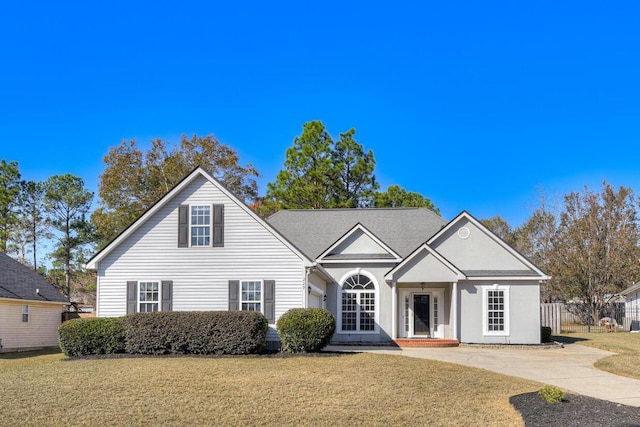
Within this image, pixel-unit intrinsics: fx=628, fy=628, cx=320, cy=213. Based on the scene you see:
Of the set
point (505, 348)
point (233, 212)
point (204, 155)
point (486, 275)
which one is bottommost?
point (505, 348)

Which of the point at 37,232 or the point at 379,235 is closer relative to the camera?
the point at 379,235

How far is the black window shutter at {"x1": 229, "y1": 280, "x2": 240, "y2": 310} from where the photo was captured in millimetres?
21266

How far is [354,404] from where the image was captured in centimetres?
1220

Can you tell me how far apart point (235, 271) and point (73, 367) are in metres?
6.56

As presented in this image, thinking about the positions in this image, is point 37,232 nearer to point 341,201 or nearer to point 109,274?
point 341,201

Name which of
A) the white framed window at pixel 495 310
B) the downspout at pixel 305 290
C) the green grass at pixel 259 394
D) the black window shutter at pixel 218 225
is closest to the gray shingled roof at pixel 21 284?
the black window shutter at pixel 218 225

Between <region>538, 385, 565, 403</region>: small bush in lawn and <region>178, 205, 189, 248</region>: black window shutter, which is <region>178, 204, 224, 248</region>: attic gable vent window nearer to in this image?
<region>178, 205, 189, 248</region>: black window shutter

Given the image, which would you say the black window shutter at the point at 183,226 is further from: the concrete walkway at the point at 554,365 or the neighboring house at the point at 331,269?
the concrete walkway at the point at 554,365

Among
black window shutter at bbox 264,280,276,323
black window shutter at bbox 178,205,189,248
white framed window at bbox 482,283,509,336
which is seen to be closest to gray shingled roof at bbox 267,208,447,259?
white framed window at bbox 482,283,509,336

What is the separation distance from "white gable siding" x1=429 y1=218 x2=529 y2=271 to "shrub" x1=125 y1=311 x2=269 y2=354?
10192 mm

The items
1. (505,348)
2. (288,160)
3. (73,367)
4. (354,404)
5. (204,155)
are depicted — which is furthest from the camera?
(288,160)

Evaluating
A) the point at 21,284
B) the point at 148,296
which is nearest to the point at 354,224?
the point at 148,296

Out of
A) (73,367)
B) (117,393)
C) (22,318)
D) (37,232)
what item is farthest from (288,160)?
(117,393)

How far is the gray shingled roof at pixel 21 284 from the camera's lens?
27.3 metres
